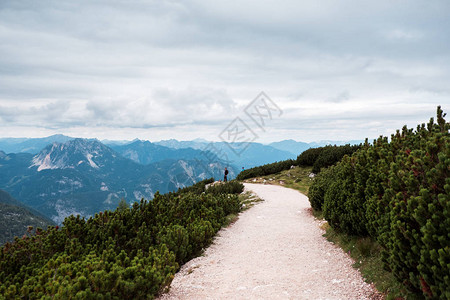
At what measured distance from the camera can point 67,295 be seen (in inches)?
196

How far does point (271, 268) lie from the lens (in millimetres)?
8258

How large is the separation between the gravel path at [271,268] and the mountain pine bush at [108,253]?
0.70m

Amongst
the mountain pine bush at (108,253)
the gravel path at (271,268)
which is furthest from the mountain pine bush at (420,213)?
the mountain pine bush at (108,253)

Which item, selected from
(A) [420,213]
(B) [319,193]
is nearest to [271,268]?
(A) [420,213]

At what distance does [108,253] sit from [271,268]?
14.6ft

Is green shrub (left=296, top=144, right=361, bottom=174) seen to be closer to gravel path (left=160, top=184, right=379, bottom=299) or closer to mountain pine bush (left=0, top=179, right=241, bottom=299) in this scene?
gravel path (left=160, top=184, right=379, bottom=299)

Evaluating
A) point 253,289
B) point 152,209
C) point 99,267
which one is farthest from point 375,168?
point 152,209

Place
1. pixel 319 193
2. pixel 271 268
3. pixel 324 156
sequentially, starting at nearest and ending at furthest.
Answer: pixel 271 268 < pixel 319 193 < pixel 324 156

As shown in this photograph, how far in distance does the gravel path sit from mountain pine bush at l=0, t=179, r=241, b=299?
2.31ft

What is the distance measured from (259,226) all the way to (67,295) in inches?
386

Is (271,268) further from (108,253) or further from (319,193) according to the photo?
(319,193)

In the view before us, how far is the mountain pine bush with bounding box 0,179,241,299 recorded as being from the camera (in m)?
5.48

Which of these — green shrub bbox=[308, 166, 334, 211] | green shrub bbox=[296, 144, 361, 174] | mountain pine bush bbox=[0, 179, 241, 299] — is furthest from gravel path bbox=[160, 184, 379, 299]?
green shrub bbox=[296, 144, 361, 174]

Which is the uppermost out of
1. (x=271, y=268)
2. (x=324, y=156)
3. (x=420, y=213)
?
(x=420, y=213)
